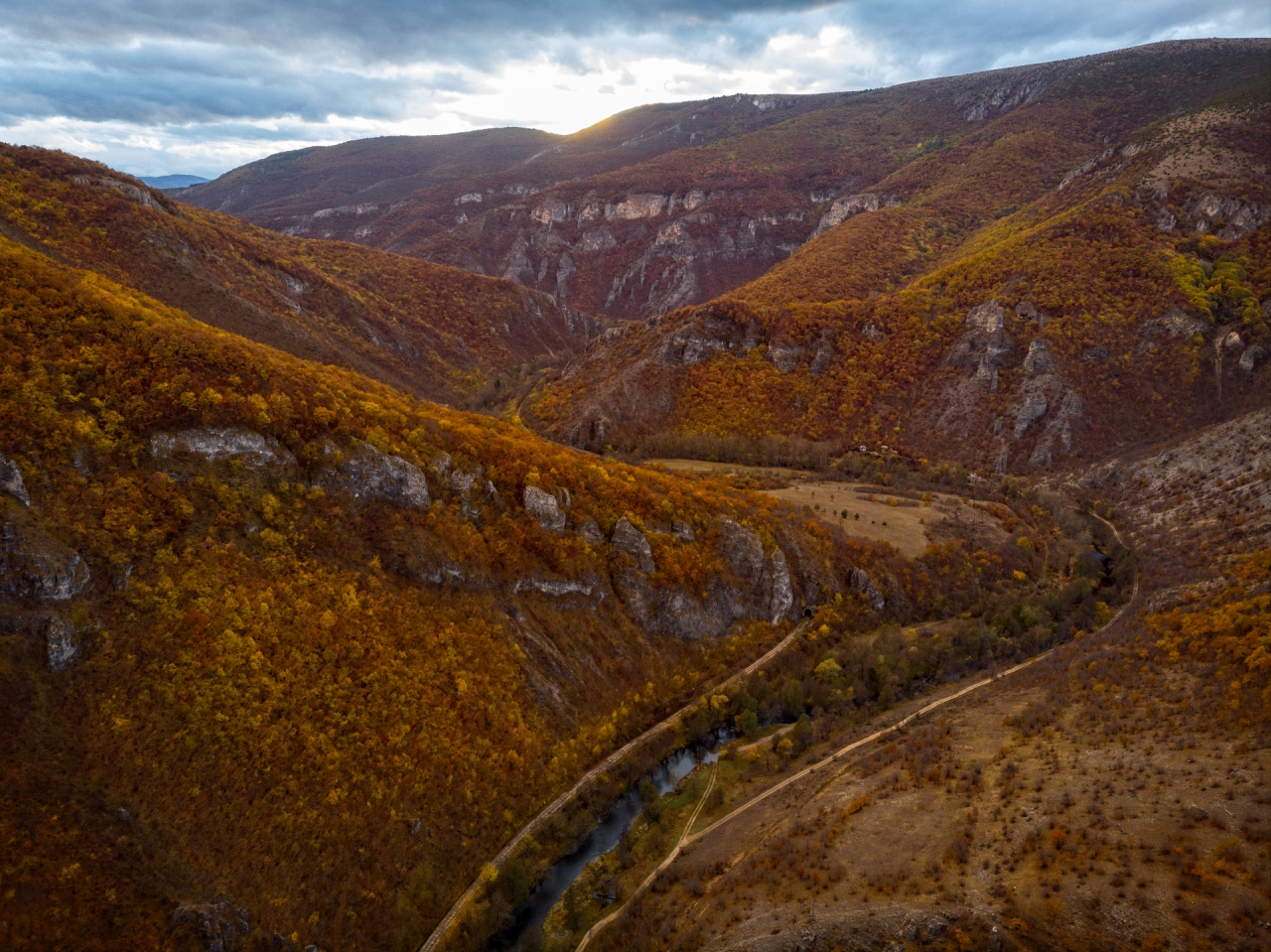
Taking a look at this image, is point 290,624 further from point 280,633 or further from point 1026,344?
point 1026,344

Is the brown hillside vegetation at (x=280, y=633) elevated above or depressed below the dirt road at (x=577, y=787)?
above

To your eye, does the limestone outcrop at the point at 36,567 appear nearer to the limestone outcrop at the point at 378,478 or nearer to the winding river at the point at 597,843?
the limestone outcrop at the point at 378,478

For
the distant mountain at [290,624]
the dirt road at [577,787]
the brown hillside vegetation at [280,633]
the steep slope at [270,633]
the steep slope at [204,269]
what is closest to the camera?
the brown hillside vegetation at [280,633]

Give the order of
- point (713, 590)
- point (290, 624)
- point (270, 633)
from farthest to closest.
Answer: point (713, 590) < point (290, 624) < point (270, 633)

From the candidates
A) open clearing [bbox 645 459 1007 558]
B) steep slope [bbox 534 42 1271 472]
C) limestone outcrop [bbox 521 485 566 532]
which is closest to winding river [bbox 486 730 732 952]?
limestone outcrop [bbox 521 485 566 532]

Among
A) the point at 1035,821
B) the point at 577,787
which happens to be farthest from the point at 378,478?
the point at 1035,821

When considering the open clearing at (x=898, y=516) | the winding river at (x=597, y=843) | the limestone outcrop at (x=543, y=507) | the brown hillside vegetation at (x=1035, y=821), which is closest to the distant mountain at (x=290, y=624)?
the limestone outcrop at (x=543, y=507)
